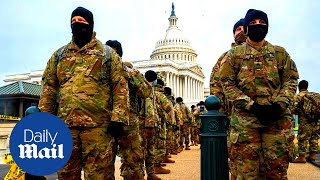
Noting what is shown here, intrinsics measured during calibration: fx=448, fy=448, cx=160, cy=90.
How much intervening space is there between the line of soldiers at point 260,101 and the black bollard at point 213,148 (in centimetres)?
17

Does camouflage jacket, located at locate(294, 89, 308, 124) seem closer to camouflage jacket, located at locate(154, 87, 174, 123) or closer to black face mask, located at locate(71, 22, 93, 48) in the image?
camouflage jacket, located at locate(154, 87, 174, 123)

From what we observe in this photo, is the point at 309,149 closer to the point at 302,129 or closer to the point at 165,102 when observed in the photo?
the point at 302,129

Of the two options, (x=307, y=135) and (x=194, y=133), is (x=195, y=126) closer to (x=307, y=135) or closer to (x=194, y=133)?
(x=194, y=133)

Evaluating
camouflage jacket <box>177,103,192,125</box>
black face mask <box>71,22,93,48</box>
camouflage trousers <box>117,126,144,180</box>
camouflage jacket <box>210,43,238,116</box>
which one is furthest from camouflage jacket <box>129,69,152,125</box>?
camouflage jacket <box>177,103,192,125</box>

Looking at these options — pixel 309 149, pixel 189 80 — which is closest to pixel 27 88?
pixel 309 149

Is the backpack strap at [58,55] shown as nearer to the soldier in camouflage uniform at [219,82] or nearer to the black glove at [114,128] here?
the black glove at [114,128]

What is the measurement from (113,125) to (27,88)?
84.4 ft

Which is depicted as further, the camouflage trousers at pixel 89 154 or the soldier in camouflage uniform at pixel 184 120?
the soldier in camouflage uniform at pixel 184 120

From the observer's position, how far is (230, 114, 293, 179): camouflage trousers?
13.4ft

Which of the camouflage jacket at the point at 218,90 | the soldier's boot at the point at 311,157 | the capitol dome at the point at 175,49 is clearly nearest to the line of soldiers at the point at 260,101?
the camouflage jacket at the point at 218,90

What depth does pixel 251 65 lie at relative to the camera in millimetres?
4355

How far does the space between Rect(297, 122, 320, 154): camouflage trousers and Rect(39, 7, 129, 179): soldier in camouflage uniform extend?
7.53 metres

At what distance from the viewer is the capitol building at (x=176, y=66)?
87.0 meters

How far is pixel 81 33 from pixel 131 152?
1.87 metres
